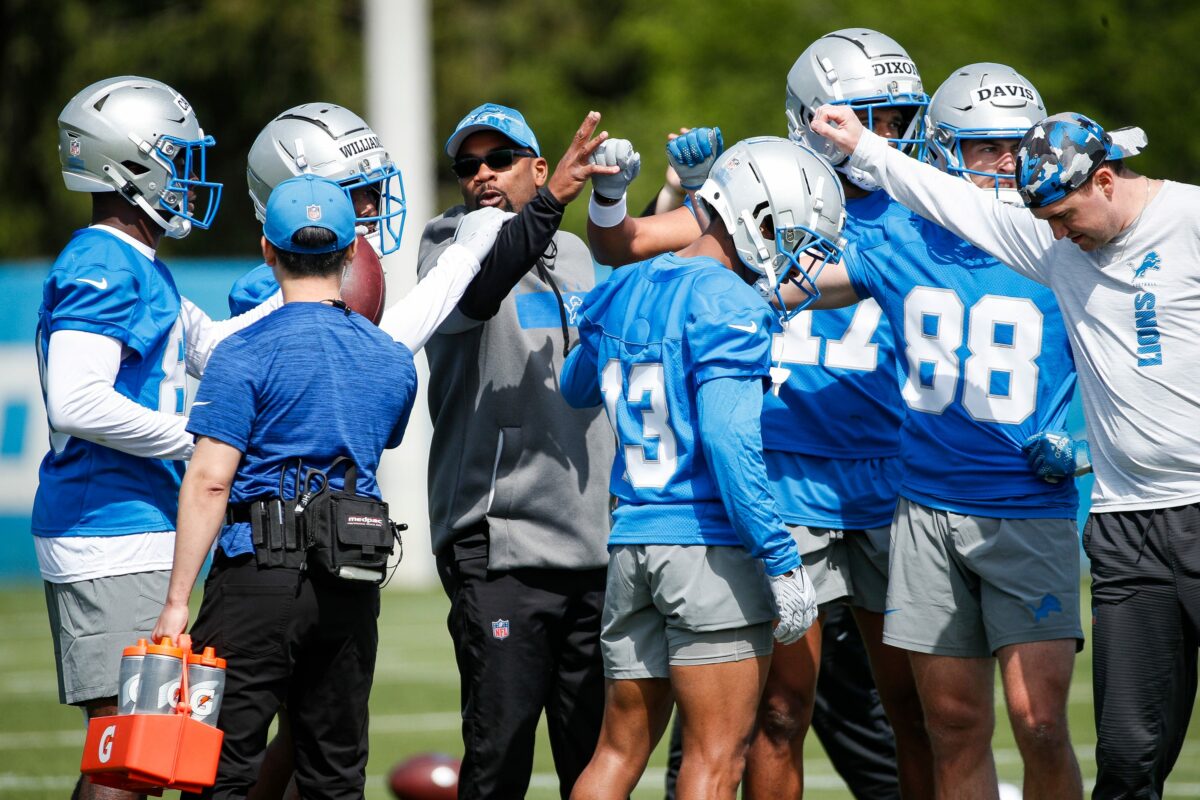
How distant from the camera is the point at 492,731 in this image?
482cm

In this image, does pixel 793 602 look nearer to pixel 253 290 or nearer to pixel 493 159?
pixel 493 159

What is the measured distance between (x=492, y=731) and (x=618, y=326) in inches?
53.0

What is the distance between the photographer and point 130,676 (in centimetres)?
402

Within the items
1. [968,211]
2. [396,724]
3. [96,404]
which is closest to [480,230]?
[96,404]

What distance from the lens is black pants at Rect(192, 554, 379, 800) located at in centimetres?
413

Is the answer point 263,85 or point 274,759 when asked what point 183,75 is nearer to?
point 263,85

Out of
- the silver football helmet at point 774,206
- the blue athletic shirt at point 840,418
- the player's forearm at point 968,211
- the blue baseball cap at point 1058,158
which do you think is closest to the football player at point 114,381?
the silver football helmet at point 774,206

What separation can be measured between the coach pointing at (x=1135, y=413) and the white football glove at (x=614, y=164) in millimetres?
1218

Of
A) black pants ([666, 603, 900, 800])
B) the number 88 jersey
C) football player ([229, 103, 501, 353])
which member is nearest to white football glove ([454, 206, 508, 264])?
football player ([229, 103, 501, 353])

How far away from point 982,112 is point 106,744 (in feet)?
10.5

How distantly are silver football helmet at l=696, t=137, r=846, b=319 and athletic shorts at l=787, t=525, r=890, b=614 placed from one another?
3.08 feet

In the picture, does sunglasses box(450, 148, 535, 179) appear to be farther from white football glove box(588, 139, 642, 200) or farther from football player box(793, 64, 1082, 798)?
football player box(793, 64, 1082, 798)

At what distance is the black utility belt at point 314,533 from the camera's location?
4.15 m

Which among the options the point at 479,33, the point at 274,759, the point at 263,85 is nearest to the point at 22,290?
the point at 274,759
